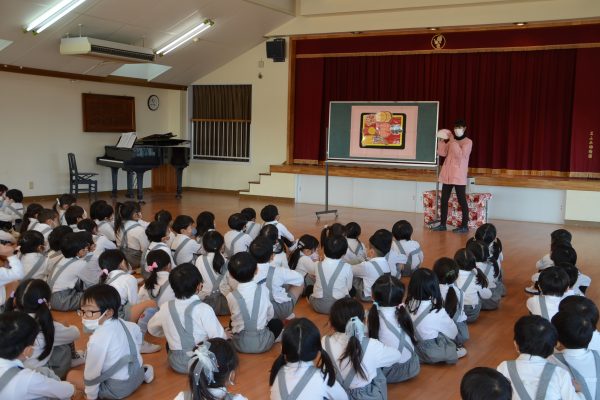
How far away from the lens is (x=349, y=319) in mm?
2652

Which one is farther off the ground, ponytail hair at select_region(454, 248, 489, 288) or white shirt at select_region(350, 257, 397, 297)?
ponytail hair at select_region(454, 248, 489, 288)

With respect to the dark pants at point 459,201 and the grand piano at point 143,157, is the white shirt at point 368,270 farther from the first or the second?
the grand piano at point 143,157

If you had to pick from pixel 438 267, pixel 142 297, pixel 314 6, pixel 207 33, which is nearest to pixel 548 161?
pixel 314 6

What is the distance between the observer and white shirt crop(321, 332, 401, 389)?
276cm

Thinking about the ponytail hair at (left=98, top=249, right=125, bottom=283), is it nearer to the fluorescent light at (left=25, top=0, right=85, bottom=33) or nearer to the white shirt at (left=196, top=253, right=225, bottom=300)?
the white shirt at (left=196, top=253, right=225, bottom=300)

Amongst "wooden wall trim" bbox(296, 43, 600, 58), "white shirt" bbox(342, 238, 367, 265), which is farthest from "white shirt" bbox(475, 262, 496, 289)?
"wooden wall trim" bbox(296, 43, 600, 58)

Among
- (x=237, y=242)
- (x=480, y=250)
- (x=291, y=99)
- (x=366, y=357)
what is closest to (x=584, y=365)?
(x=366, y=357)

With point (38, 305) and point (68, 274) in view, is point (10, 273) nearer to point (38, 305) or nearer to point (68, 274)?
point (68, 274)

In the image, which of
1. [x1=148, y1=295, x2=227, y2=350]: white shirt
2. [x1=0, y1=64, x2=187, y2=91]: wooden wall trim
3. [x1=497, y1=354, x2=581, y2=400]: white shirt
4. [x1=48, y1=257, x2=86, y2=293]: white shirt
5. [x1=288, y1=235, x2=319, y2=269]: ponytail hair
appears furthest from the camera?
[x1=0, y1=64, x2=187, y2=91]: wooden wall trim

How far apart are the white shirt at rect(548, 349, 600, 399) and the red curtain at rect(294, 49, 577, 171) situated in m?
→ 7.32

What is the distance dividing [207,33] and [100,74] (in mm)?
1983

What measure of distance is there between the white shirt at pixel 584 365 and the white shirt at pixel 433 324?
87cm

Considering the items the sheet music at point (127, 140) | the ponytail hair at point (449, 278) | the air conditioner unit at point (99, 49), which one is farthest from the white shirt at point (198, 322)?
the sheet music at point (127, 140)

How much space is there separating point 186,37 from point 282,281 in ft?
23.3
